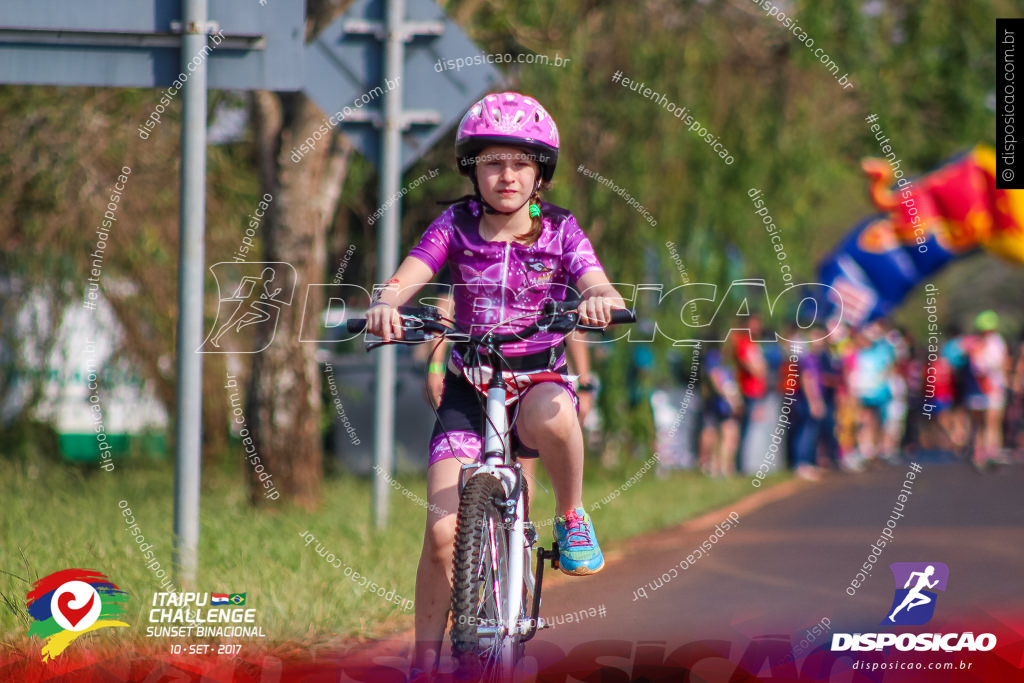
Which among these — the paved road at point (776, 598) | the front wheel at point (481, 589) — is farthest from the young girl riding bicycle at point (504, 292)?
the paved road at point (776, 598)

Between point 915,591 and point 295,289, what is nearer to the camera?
point 915,591

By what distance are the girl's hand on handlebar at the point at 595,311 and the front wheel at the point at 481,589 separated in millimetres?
551

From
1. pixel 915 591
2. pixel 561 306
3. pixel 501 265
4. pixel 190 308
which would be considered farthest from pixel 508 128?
pixel 915 591

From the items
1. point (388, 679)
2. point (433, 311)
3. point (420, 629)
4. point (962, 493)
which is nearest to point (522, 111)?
point (433, 311)

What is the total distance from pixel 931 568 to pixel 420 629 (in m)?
3.75

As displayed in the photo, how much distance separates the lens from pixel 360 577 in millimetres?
6738

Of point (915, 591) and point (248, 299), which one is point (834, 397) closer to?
point (248, 299)

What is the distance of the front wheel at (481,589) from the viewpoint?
395 cm

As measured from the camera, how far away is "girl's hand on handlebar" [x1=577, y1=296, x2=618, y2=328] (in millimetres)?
4168

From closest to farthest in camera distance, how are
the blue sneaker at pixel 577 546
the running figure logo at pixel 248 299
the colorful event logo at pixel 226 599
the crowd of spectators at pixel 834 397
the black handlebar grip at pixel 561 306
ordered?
the black handlebar grip at pixel 561 306 → the blue sneaker at pixel 577 546 → the colorful event logo at pixel 226 599 → the running figure logo at pixel 248 299 → the crowd of spectators at pixel 834 397

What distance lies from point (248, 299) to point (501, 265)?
7189 millimetres

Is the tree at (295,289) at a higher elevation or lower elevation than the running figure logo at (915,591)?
higher

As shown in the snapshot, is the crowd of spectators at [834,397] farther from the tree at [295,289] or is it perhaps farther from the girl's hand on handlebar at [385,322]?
the girl's hand on handlebar at [385,322]

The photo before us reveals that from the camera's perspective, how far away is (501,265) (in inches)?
179
